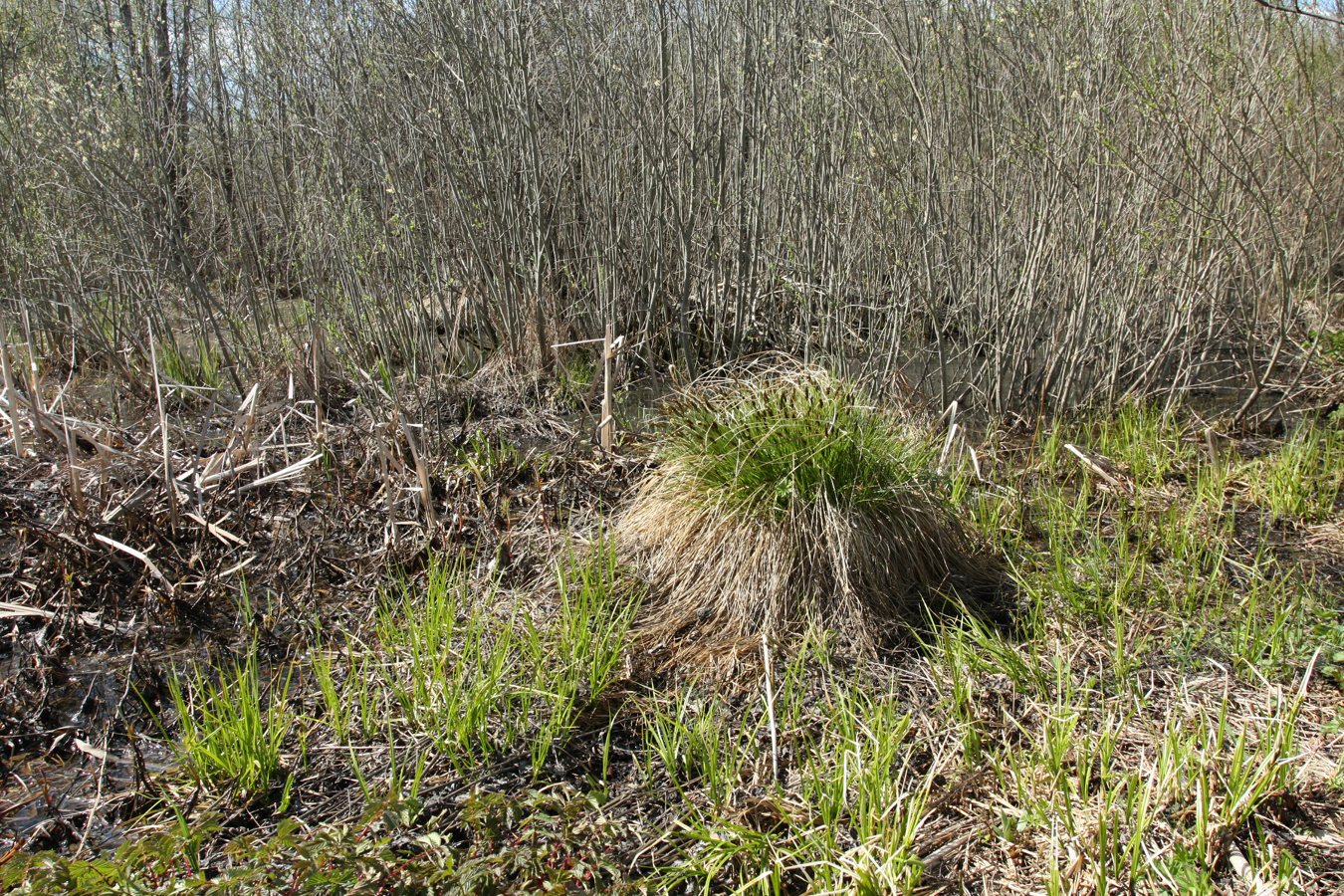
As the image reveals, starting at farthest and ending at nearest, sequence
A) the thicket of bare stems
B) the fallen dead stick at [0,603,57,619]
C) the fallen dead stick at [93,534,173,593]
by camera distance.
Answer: the thicket of bare stems < the fallen dead stick at [93,534,173,593] < the fallen dead stick at [0,603,57,619]

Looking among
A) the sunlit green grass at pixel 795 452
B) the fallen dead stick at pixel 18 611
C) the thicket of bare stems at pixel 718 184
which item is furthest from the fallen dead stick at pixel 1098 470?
the fallen dead stick at pixel 18 611

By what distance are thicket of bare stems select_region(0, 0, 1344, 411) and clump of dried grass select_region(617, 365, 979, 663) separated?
175 cm

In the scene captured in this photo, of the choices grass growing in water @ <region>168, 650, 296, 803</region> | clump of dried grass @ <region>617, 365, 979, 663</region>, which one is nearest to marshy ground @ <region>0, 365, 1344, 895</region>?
grass growing in water @ <region>168, 650, 296, 803</region>

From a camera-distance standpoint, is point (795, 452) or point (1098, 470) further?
point (1098, 470)

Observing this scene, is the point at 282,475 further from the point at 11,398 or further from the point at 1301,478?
the point at 1301,478

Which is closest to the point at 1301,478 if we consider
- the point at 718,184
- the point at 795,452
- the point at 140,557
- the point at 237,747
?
the point at 795,452

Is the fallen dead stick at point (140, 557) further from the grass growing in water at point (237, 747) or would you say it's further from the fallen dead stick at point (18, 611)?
the grass growing in water at point (237, 747)

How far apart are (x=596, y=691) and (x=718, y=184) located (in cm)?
368

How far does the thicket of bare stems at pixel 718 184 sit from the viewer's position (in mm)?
4844

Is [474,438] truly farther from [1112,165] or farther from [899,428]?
[1112,165]

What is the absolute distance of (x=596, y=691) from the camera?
2.98 meters

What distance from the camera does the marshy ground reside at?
90.2 inches

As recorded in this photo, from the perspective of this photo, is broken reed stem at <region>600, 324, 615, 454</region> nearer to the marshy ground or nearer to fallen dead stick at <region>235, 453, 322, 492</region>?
the marshy ground

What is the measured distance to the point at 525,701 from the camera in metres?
2.85
